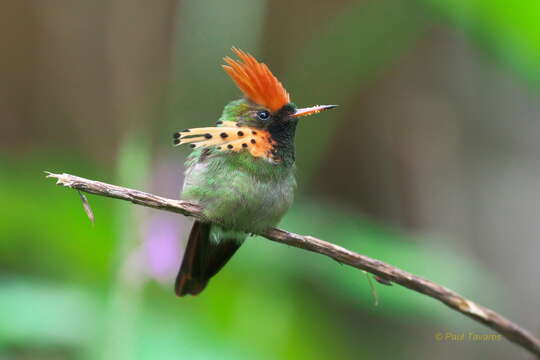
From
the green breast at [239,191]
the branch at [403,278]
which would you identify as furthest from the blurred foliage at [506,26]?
the branch at [403,278]

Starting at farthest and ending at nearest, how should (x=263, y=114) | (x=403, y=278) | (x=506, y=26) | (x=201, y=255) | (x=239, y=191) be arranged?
(x=506, y=26) < (x=263, y=114) < (x=201, y=255) < (x=239, y=191) < (x=403, y=278)

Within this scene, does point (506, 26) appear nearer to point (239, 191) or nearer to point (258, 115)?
point (258, 115)

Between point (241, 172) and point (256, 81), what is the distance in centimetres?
38

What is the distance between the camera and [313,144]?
3.67 meters

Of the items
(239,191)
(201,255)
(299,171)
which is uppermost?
(299,171)

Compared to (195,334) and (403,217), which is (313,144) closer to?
(195,334)

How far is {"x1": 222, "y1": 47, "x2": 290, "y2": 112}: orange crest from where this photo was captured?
7.90ft

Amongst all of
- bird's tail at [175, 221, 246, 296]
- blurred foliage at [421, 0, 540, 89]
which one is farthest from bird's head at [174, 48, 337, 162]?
blurred foliage at [421, 0, 540, 89]

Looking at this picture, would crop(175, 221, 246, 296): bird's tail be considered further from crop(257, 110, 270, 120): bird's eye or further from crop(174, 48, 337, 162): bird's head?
crop(257, 110, 270, 120): bird's eye

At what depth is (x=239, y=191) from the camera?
233cm

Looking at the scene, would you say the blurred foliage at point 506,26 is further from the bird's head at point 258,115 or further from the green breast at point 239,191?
the green breast at point 239,191

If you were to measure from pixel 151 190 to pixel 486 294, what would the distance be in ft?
8.20

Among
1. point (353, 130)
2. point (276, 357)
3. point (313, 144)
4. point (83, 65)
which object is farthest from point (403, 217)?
point (83, 65)

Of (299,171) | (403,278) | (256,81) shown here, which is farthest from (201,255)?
(299,171)
